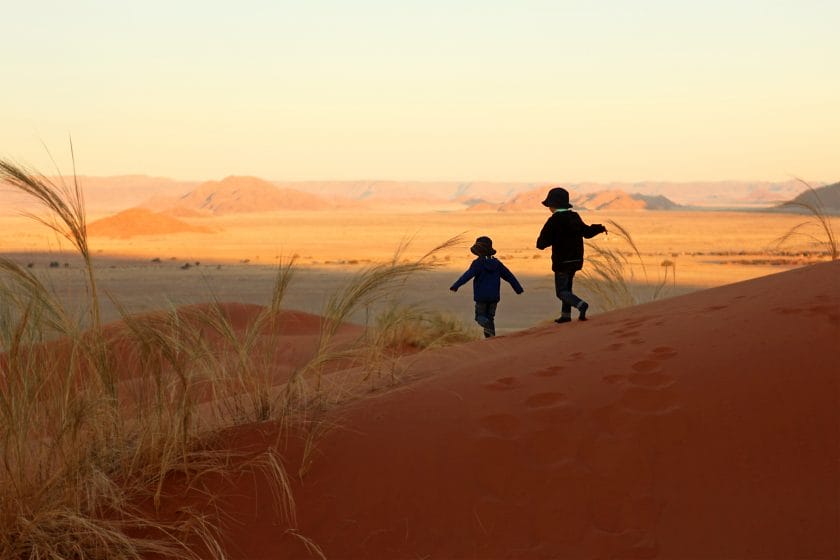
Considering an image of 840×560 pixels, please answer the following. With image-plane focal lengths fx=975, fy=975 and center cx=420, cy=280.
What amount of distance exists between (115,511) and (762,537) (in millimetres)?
2745

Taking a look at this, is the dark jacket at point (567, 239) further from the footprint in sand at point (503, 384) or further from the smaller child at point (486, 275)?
the footprint in sand at point (503, 384)

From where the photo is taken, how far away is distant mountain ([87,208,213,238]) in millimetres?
61000

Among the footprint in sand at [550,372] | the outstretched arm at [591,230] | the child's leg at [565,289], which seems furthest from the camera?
the child's leg at [565,289]

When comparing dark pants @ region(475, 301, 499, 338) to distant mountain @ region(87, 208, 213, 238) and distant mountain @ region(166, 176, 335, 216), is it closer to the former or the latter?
distant mountain @ region(87, 208, 213, 238)

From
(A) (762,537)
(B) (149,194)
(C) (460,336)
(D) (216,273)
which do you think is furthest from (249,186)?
(A) (762,537)

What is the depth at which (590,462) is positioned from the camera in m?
4.47

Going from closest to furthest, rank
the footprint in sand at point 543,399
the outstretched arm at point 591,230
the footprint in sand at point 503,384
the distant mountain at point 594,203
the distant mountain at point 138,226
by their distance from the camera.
Result: the footprint in sand at point 543,399
the footprint in sand at point 503,384
the outstretched arm at point 591,230
the distant mountain at point 138,226
the distant mountain at point 594,203

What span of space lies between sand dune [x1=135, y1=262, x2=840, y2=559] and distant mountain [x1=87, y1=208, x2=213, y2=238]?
57.1 meters

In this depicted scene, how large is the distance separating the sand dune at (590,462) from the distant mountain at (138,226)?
5705 cm

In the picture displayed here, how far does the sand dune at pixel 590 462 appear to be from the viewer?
13.4 feet

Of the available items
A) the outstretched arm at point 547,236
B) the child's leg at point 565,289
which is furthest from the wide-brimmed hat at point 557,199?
the child's leg at point 565,289

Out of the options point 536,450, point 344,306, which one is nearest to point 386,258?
point 344,306

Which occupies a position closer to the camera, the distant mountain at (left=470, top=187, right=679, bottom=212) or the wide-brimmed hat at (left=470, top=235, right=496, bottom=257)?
the wide-brimmed hat at (left=470, top=235, right=496, bottom=257)

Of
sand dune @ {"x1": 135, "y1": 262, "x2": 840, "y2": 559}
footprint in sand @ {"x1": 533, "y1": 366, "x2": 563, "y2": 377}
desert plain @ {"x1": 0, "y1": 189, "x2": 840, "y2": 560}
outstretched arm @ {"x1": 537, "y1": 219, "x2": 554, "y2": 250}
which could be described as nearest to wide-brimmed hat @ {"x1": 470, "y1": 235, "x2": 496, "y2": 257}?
outstretched arm @ {"x1": 537, "y1": 219, "x2": 554, "y2": 250}
